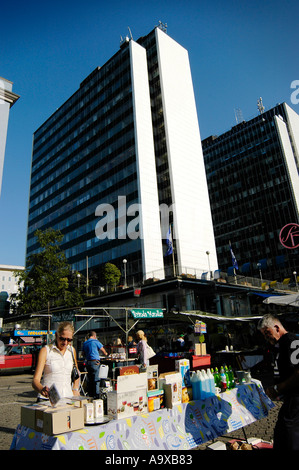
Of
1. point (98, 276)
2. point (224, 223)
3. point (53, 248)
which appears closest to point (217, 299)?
point (53, 248)

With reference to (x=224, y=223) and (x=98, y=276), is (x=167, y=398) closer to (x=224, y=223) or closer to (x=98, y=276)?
(x=98, y=276)

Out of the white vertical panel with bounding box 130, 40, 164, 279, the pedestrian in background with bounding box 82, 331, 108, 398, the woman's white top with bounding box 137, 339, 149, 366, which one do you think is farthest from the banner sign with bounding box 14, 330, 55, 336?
the white vertical panel with bounding box 130, 40, 164, 279

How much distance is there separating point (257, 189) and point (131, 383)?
79291 millimetres

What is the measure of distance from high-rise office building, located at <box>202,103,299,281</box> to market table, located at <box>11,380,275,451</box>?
213 ft

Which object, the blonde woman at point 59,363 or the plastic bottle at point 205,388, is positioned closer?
the blonde woman at point 59,363

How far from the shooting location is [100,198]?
52.1 meters

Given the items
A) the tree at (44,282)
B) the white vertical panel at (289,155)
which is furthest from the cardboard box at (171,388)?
the white vertical panel at (289,155)

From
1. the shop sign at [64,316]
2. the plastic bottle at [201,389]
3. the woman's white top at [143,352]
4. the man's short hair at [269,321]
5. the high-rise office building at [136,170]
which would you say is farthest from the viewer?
the high-rise office building at [136,170]

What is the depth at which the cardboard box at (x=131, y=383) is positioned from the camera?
4.03 meters

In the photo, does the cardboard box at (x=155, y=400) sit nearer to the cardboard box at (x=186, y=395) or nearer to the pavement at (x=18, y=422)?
the cardboard box at (x=186, y=395)

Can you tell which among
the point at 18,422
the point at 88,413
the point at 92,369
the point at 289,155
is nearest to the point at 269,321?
the point at 88,413

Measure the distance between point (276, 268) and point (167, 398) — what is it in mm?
70473

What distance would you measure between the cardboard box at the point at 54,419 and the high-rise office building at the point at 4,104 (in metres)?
14.1

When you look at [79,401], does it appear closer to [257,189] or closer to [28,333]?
[28,333]
